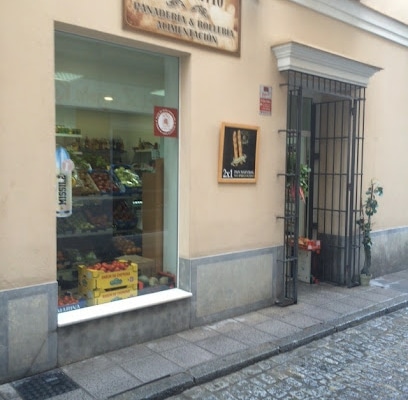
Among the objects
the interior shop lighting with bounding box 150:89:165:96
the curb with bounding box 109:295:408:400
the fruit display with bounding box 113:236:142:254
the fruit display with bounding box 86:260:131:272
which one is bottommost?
the curb with bounding box 109:295:408:400

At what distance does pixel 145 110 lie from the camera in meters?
5.38

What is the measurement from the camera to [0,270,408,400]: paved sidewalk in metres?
3.89

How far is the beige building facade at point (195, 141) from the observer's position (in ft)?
13.0

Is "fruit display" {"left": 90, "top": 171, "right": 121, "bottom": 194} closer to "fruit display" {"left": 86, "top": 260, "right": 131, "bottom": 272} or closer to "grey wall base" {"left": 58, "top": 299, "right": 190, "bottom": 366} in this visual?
"fruit display" {"left": 86, "top": 260, "right": 131, "bottom": 272}

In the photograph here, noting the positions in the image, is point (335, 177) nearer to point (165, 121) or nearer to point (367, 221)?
point (367, 221)

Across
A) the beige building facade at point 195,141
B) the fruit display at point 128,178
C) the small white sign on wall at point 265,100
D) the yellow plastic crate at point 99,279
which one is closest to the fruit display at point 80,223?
Answer: the beige building facade at point 195,141

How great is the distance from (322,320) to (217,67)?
11.0 ft

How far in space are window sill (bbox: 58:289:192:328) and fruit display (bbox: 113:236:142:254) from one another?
2.14ft

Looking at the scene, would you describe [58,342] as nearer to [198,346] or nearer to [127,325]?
[127,325]

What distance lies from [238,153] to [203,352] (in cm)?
236

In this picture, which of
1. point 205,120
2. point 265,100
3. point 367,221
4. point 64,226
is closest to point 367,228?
point 367,221

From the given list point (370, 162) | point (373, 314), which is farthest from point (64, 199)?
point (370, 162)

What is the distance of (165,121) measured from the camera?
5305 millimetres

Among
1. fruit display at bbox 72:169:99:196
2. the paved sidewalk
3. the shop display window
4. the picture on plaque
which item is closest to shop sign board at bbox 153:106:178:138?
the shop display window
